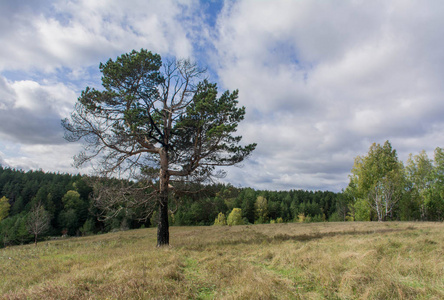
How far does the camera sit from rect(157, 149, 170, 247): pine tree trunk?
43.0 ft

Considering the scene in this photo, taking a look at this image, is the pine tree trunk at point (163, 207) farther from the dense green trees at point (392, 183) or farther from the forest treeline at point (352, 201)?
the dense green trees at point (392, 183)

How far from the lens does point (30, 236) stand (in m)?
51.8

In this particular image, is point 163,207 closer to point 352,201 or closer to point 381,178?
point 381,178

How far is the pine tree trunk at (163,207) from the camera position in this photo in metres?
13.1

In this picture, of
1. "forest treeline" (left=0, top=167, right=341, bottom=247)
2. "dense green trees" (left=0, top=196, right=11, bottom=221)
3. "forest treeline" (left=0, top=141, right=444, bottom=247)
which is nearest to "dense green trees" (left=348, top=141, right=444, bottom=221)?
"forest treeline" (left=0, top=141, right=444, bottom=247)

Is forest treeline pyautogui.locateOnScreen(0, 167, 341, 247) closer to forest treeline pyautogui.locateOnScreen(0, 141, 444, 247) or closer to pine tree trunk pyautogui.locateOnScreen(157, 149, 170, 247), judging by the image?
forest treeline pyautogui.locateOnScreen(0, 141, 444, 247)

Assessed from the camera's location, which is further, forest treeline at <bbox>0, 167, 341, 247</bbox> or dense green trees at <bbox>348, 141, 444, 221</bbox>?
forest treeline at <bbox>0, 167, 341, 247</bbox>

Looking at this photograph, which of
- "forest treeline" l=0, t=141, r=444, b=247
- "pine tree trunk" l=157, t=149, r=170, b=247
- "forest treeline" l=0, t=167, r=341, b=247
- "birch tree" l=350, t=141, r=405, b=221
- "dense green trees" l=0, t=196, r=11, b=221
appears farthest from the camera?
"dense green trees" l=0, t=196, r=11, b=221

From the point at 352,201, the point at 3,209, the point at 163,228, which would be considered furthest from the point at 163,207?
the point at 3,209

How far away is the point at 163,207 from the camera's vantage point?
13406 millimetres

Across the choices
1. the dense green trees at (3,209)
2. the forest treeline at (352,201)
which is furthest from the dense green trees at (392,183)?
the dense green trees at (3,209)

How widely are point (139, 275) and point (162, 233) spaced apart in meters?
7.81

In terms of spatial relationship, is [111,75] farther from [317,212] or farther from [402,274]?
[317,212]

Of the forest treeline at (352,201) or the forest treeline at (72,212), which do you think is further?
the forest treeline at (72,212)
